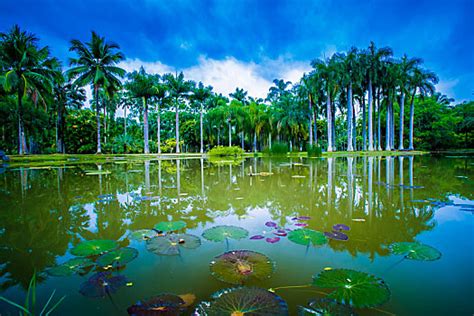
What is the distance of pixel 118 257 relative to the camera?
2.02m

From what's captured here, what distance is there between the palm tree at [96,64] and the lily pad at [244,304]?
24.6m

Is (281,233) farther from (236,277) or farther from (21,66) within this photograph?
(21,66)

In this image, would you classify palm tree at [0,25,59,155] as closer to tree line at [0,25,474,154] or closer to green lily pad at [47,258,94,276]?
tree line at [0,25,474,154]

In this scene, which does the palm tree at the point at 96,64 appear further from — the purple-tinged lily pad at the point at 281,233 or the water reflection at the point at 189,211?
the purple-tinged lily pad at the point at 281,233

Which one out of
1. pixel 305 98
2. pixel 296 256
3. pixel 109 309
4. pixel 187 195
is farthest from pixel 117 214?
pixel 305 98

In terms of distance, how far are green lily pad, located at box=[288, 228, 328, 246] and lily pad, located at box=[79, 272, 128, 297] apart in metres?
1.56

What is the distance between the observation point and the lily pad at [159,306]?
133 centimetres

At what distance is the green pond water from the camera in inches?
60.1

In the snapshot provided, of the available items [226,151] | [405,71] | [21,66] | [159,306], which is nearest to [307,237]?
[159,306]

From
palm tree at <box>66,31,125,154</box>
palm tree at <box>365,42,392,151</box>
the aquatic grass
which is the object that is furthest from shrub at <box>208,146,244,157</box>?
the aquatic grass

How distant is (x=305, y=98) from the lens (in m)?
30.9

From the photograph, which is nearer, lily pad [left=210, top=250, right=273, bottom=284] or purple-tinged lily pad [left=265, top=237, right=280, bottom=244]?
lily pad [left=210, top=250, right=273, bottom=284]

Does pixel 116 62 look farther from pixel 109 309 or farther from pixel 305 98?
pixel 109 309

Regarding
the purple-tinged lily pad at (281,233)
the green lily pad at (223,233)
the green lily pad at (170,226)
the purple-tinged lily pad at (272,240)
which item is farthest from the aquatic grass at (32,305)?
the purple-tinged lily pad at (281,233)
